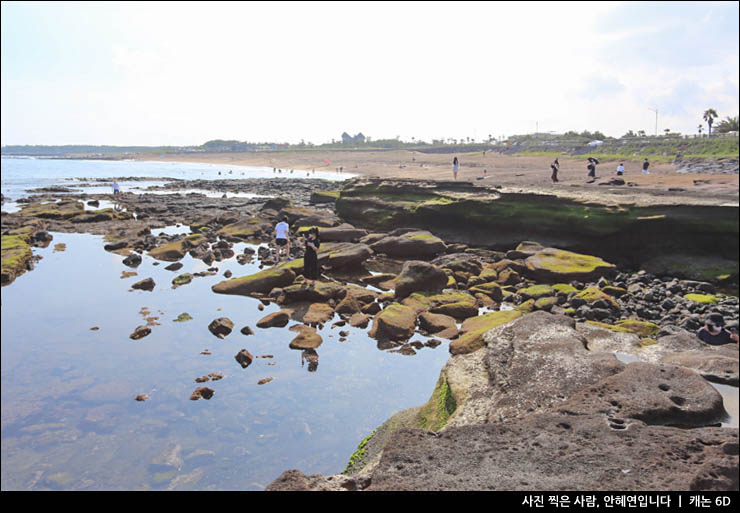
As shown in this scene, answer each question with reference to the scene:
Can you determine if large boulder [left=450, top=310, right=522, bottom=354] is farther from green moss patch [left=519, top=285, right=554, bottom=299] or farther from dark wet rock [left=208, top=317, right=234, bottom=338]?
dark wet rock [left=208, top=317, right=234, bottom=338]

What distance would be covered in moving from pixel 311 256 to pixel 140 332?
598cm

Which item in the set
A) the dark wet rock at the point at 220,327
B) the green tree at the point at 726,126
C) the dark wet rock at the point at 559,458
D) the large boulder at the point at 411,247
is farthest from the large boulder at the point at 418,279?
the green tree at the point at 726,126

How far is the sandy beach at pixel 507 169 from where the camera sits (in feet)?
68.8

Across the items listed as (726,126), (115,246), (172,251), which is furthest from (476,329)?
(726,126)

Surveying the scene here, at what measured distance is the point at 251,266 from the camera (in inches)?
723

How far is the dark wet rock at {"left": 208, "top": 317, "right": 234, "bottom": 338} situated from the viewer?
36.7ft

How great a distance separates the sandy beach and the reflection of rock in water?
10193 millimetres

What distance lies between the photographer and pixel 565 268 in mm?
15266

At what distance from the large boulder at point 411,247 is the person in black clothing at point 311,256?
14.0 feet

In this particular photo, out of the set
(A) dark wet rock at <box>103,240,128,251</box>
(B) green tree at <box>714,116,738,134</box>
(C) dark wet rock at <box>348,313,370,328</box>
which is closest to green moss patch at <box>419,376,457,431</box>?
(C) dark wet rock at <box>348,313,370,328</box>

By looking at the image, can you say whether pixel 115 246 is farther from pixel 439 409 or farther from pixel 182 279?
pixel 439 409

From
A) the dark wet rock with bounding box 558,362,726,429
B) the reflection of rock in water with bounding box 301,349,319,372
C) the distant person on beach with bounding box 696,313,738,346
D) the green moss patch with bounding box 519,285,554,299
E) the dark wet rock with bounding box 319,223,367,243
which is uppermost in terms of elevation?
the dark wet rock with bounding box 558,362,726,429

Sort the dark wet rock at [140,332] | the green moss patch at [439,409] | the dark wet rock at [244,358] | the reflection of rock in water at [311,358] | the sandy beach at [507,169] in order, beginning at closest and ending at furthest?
the green moss patch at [439,409] < the dark wet rock at [244,358] < the reflection of rock in water at [311,358] < the dark wet rock at [140,332] < the sandy beach at [507,169]

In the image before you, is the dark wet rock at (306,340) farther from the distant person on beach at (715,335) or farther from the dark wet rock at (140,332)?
the distant person on beach at (715,335)
